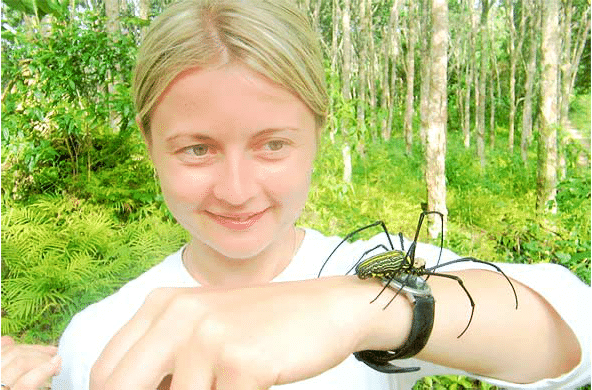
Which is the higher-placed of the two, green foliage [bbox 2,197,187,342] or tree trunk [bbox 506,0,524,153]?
tree trunk [bbox 506,0,524,153]

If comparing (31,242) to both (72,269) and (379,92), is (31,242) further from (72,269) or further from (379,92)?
(379,92)

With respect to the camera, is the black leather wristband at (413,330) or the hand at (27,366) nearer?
the black leather wristband at (413,330)

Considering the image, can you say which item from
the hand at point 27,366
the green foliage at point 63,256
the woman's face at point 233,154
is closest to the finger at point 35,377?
the hand at point 27,366

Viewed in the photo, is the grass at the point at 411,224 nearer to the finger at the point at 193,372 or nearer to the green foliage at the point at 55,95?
the green foliage at the point at 55,95

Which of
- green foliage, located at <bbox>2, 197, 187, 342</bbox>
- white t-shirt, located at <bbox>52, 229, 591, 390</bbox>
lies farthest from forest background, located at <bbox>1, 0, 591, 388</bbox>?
white t-shirt, located at <bbox>52, 229, 591, 390</bbox>

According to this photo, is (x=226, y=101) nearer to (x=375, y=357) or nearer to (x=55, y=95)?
(x=375, y=357)

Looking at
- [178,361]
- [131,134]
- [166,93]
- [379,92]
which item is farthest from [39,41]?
[379,92]

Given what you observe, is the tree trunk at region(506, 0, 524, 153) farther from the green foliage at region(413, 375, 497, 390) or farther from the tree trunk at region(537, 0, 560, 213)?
the green foliage at region(413, 375, 497, 390)
